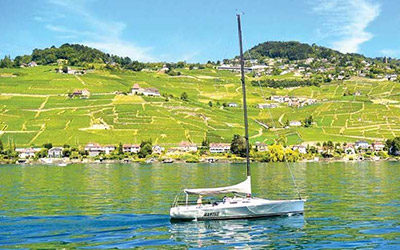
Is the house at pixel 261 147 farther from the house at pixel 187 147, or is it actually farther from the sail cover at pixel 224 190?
the sail cover at pixel 224 190

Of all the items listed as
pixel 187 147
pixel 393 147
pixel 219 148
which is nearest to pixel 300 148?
pixel 219 148

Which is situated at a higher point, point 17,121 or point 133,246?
point 17,121

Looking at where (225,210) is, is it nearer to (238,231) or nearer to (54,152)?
(238,231)

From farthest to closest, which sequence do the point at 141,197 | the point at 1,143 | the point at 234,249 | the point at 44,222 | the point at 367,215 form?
the point at 1,143
the point at 141,197
the point at 367,215
the point at 44,222
the point at 234,249

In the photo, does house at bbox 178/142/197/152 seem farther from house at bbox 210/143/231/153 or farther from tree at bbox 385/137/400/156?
tree at bbox 385/137/400/156

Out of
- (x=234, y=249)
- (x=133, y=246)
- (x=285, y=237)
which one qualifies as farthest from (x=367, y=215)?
(x=133, y=246)

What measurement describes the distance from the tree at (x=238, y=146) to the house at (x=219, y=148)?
3.61m

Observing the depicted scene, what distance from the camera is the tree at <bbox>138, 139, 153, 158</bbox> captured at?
173500 mm

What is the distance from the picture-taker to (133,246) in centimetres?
2975

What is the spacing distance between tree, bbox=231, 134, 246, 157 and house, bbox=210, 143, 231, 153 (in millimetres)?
3606

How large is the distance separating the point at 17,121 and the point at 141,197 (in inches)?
6092

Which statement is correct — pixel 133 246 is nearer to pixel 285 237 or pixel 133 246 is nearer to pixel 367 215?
pixel 285 237

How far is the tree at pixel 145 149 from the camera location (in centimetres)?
17350

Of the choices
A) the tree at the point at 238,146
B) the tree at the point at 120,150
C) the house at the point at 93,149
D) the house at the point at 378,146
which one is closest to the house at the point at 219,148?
the tree at the point at 238,146
